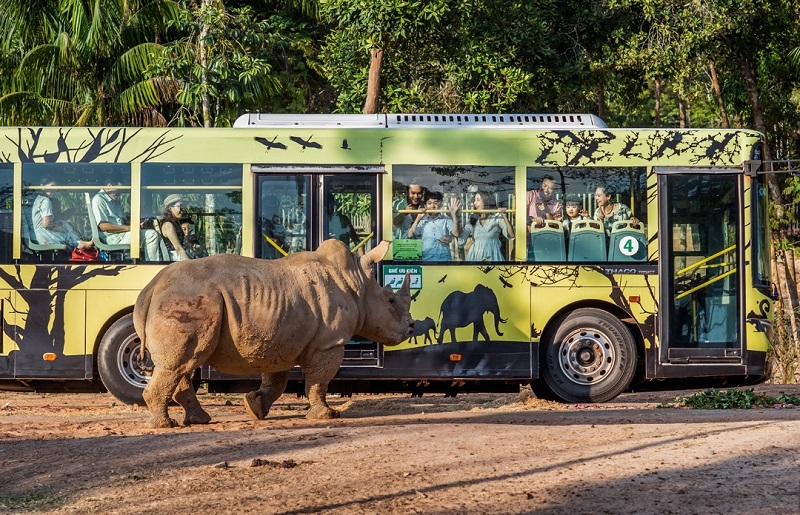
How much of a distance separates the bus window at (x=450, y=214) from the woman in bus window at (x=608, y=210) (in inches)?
36.1

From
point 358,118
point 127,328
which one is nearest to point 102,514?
point 127,328

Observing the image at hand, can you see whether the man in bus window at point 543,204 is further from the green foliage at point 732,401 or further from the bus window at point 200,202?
the bus window at point 200,202

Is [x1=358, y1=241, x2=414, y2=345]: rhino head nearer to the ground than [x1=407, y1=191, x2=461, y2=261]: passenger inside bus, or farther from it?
nearer to the ground

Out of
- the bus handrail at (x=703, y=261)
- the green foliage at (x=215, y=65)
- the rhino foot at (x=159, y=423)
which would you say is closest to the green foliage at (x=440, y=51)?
the green foliage at (x=215, y=65)

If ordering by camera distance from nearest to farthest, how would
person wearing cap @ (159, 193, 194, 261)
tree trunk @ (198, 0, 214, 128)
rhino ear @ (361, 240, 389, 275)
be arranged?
1. rhino ear @ (361, 240, 389, 275)
2. person wearing cap @ (159, 193, 194, 261)
3. tree trunk @ (198, 0, 214, 128)

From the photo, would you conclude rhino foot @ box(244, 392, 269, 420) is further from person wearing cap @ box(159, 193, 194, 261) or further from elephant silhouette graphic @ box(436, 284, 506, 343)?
elephant silhouette graphic @ box(436, 284, 506, 343)

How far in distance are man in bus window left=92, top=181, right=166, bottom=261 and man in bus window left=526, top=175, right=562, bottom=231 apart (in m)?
3.93

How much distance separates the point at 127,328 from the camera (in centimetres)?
1272

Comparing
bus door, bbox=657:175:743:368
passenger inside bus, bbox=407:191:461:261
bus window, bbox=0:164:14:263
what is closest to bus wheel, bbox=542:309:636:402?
bus door, bbox=657:175:743:368

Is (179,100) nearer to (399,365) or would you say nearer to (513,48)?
(513,48)

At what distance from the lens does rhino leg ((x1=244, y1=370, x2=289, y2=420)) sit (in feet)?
35.9

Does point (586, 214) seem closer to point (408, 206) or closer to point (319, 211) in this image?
point (408, 206)

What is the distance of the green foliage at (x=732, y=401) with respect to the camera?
12.7 metres

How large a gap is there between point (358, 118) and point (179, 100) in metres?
6.55
